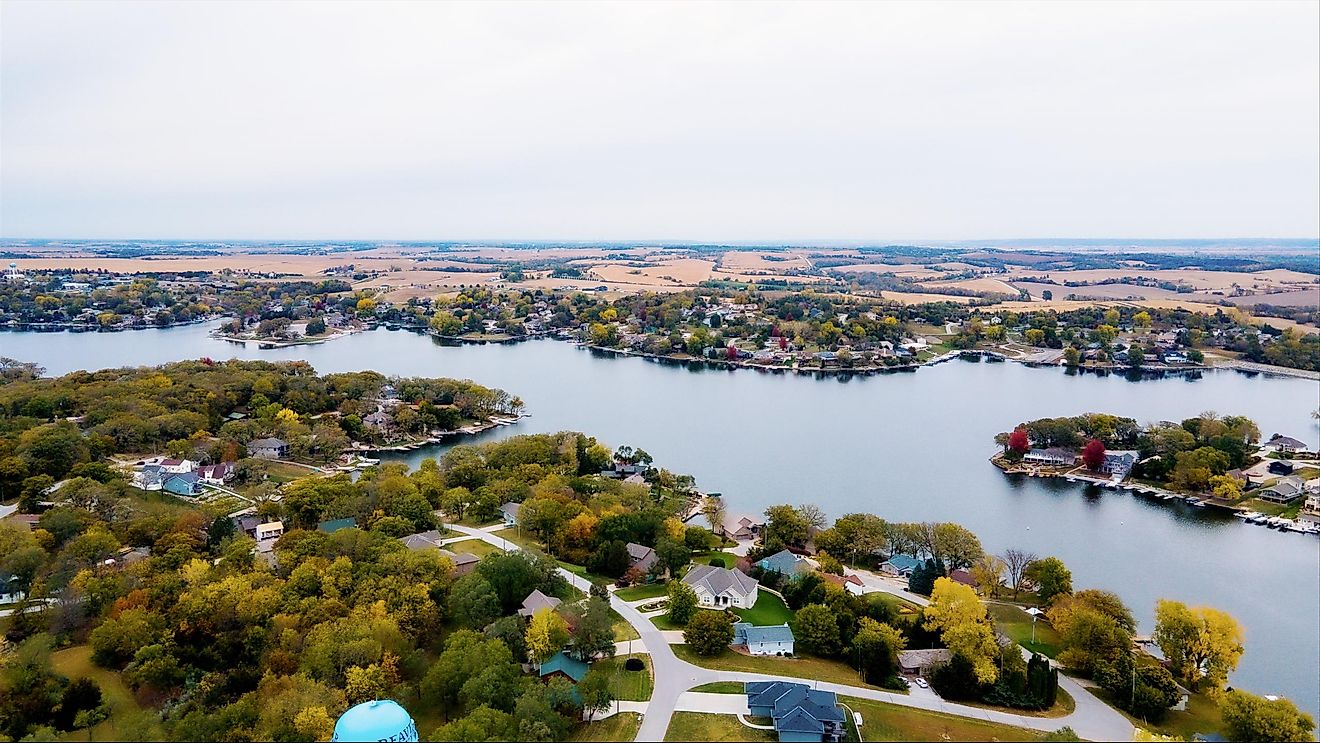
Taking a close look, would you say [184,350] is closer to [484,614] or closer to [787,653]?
[484,614]

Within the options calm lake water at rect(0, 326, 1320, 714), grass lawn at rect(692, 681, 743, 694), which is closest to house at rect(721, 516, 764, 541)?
calm lake water at rect(0, 326, 1320, 714)

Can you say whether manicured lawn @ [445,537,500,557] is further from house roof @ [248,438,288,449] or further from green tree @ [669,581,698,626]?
house roof @ [248,438,288,449]

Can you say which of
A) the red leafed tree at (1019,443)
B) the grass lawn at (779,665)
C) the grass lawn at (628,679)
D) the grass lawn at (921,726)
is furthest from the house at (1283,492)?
the grass lawn at (628,679)

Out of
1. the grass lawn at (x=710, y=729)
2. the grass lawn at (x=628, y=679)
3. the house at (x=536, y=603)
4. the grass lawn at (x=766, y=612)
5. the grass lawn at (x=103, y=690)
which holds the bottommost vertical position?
the grass lawn at (x=766, y=612)

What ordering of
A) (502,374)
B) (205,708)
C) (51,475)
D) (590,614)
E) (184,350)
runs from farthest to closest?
(184,350), (502,374), (51,475), (590,614), (205,708)

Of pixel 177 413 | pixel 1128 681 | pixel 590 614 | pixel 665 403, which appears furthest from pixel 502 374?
pixel 1128 681

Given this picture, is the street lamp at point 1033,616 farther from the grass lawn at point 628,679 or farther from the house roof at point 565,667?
the house roof at point 565,667

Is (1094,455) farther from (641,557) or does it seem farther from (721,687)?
(721,687)
